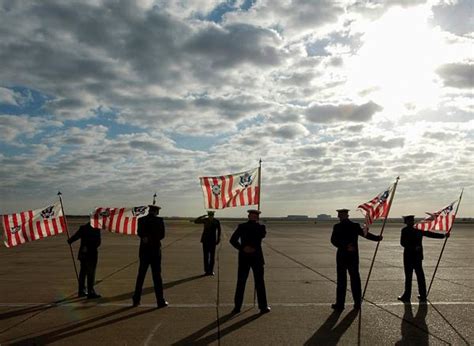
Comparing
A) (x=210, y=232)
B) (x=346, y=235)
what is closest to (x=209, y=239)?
(x=210, y=232)

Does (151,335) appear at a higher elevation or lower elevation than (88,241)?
lower

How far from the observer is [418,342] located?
6367 mm

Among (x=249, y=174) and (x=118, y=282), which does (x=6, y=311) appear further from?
(x=249, y=174)

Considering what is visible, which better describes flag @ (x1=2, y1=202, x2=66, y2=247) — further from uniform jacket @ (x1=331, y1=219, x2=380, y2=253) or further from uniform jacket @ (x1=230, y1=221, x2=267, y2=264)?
uniform jacket @ (x1=331, y1=219, x2=380, y2=253)

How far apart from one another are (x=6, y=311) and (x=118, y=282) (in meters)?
3.77

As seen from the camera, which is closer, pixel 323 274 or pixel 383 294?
pixel 383 294

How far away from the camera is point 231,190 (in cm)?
1027

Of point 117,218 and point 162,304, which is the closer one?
point 162,304

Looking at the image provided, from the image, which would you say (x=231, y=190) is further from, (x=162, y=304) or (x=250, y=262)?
(x=162, y=304)

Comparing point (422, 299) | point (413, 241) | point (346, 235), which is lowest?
point (422, 299)

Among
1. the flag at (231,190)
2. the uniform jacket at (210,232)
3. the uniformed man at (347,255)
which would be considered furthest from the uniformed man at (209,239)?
the uniformed man at (347,255)

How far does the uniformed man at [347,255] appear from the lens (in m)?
8.66

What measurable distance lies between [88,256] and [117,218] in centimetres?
106

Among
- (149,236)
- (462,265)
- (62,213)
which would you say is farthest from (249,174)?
(462,265)
